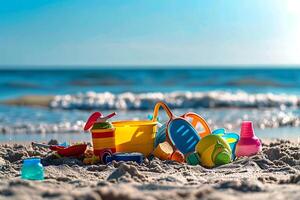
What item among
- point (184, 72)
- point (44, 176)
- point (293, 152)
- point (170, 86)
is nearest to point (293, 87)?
point (170, 86)

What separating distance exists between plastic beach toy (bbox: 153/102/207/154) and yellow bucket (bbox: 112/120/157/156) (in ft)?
0.57

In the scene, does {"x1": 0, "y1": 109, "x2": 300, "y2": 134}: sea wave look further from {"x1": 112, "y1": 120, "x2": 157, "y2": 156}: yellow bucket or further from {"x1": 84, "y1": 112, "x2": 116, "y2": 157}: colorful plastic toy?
{"x1": 84, "y1": 112, "x2": 116, "y2": 157}: colorful plastic toy

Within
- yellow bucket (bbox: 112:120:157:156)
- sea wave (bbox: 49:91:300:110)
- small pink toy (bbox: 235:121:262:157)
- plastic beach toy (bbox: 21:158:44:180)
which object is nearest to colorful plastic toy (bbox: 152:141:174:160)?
yellow bucket (bbox: 112:120:157:156)

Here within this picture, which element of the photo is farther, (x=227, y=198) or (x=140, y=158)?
(x=140, y=158)

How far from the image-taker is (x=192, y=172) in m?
4.33

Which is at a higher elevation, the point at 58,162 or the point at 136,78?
the point at 136,78

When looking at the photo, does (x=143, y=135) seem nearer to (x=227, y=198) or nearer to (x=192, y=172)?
(x=192, y=172)

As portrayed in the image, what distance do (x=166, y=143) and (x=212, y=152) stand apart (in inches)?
20.9

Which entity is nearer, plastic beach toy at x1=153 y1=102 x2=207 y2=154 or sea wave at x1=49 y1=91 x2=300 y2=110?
plastic beach toy at x1=153 y1=102 x2=207 y2=154

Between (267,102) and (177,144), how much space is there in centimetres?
1047

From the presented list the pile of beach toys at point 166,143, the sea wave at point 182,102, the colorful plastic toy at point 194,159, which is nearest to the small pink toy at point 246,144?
the pile of beach toys at point 166,143

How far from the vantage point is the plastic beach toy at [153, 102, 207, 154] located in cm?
505

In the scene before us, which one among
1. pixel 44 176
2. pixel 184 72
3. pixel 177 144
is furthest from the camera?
pixel 184 72

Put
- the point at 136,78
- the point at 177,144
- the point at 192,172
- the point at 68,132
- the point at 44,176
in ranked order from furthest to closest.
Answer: the point at 136,78 → the point at 68,132 → the point at 177,144 → the point at 192,172 → the point at 44,176
